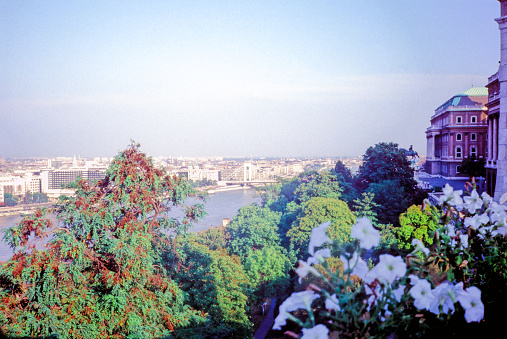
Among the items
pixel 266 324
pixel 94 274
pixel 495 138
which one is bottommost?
pixel 266 324

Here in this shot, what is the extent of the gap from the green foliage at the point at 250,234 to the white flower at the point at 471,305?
16.7 m

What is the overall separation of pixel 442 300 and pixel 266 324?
1505 cm

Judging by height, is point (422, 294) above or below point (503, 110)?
below

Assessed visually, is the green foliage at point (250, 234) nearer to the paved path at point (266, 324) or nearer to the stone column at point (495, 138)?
the paved path at point (266, 324)

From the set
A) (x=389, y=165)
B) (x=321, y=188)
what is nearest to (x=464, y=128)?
(x=389, y=165)

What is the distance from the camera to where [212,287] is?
37.3 ft

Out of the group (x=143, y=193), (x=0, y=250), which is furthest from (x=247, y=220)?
(x=0, y=250)

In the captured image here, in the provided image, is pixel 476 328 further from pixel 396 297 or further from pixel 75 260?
pixel 75 260

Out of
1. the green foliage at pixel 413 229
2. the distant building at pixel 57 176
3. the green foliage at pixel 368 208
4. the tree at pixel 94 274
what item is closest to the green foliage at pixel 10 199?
the distant building at pixel 57 176

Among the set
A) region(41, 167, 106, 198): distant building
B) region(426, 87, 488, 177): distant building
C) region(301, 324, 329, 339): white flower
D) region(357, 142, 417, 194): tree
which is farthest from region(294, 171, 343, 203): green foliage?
region(41, 167, 106, 198): distant building

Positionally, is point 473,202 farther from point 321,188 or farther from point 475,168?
point 475,168

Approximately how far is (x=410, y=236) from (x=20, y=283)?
12.3m

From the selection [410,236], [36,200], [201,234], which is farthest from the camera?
[36,200]

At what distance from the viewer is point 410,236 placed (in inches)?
583
